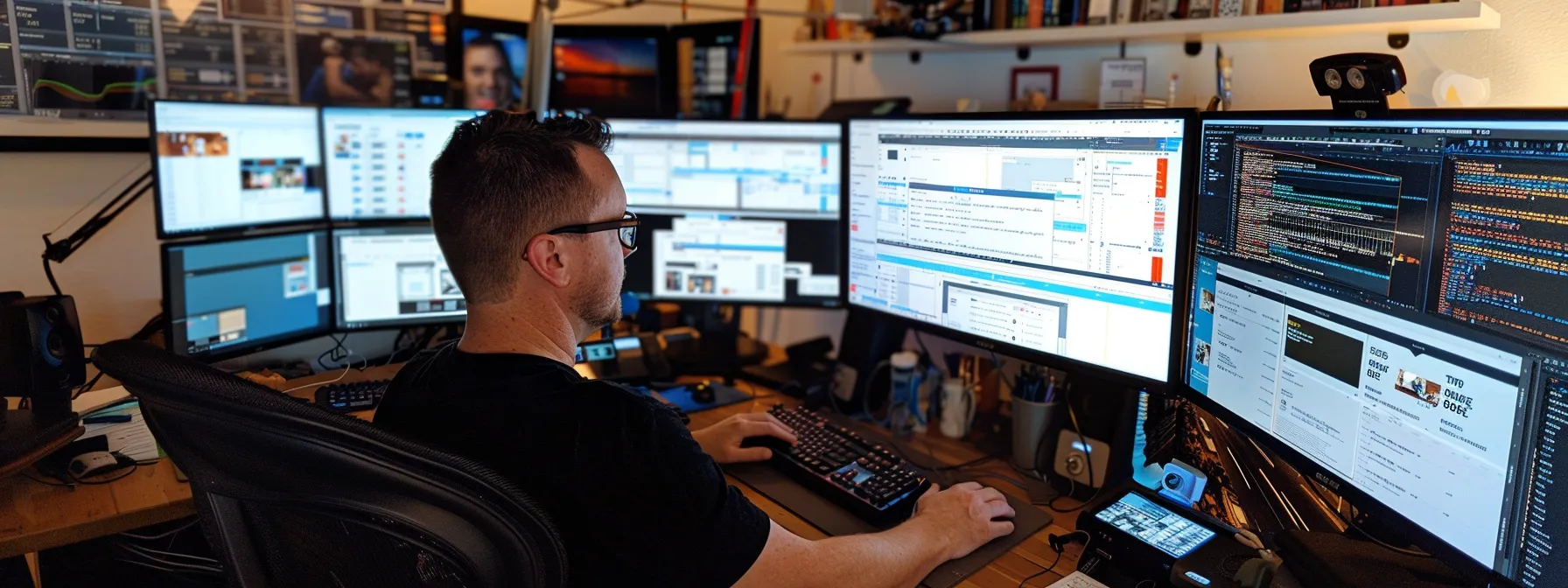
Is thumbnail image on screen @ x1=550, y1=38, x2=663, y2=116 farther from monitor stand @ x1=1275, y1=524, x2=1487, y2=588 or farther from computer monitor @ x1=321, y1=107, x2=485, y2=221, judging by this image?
monitor stand @ x1=1275, y1=524, x2=1487, y2=588

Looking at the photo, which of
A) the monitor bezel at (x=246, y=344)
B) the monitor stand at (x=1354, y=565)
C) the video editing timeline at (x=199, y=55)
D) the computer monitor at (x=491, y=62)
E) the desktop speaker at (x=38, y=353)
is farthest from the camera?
the computer monitor at (x=491, y=62)

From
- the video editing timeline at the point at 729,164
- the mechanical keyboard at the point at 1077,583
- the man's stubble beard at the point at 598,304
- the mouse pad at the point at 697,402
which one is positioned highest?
the video editing timeline at the point at 729,164

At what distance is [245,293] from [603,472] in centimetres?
121

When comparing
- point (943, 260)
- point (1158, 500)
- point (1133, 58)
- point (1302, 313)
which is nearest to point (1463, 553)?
A: point (1302, 313)

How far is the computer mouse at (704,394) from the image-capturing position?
1.93 m

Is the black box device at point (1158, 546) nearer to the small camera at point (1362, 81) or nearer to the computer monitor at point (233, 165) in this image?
the small camera at point (1362, 81)

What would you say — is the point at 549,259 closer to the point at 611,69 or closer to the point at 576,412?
the point at 576,412

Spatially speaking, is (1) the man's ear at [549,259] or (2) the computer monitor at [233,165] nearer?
(1) the man's ear at [549,259]

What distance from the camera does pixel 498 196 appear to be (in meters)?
1.14

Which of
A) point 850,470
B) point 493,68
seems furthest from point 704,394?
point 493,68

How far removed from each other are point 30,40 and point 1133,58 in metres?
2.18

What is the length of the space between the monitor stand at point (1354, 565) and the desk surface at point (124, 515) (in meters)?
0.29

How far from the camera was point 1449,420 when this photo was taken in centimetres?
90

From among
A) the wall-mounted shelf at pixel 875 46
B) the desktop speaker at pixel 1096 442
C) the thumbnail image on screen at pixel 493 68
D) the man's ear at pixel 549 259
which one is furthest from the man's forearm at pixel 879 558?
the thumbnail image on screen at pixel 493 68
